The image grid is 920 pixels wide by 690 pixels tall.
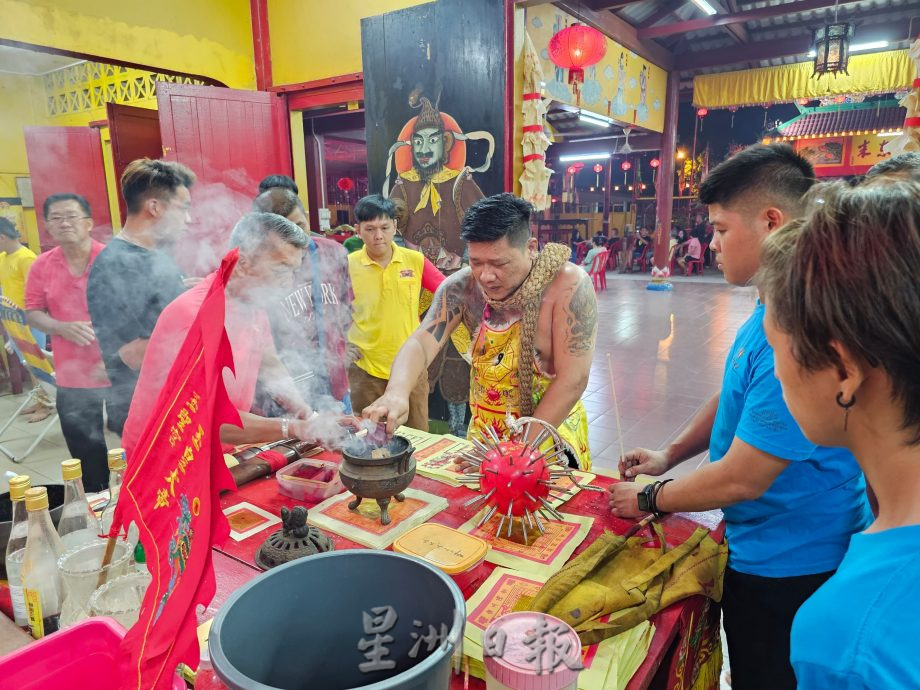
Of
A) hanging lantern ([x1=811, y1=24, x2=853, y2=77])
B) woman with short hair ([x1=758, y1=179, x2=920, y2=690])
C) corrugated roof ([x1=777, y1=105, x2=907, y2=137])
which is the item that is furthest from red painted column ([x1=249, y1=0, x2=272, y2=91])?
corrugated roof ([x1=777, y1=105, x2=907, y2=137])

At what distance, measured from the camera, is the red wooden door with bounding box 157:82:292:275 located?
5555 millimetres

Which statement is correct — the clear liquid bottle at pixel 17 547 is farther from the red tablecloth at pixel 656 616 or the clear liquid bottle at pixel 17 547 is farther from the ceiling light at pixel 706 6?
the ceiling light at pixel 706 6

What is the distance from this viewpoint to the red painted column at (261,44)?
20.4 feet

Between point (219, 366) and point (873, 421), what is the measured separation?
1.07 m

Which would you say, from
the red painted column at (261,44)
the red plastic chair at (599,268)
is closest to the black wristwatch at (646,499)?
the red painted column at (261,44)

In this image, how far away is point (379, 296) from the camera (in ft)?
14.1

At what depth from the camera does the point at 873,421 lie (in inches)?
32.8

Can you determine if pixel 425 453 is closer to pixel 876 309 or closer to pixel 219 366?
pixel 219 366

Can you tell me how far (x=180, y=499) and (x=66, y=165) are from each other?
790 cm

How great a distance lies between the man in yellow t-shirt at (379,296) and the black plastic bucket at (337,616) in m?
3.29

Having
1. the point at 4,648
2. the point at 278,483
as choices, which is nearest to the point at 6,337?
the point at 278,483

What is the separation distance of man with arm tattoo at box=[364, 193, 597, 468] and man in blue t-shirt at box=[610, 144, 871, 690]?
762 mm

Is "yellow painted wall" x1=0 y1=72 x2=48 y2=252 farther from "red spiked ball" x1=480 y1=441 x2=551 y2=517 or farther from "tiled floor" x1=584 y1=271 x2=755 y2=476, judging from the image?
"red spiked ball" x1=480 y1=441 x2=551 y2=517

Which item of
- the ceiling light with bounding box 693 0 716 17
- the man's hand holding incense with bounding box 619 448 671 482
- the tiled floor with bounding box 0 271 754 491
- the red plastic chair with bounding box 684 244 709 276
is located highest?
the ceiling light with bounding box 693 0 716 17
